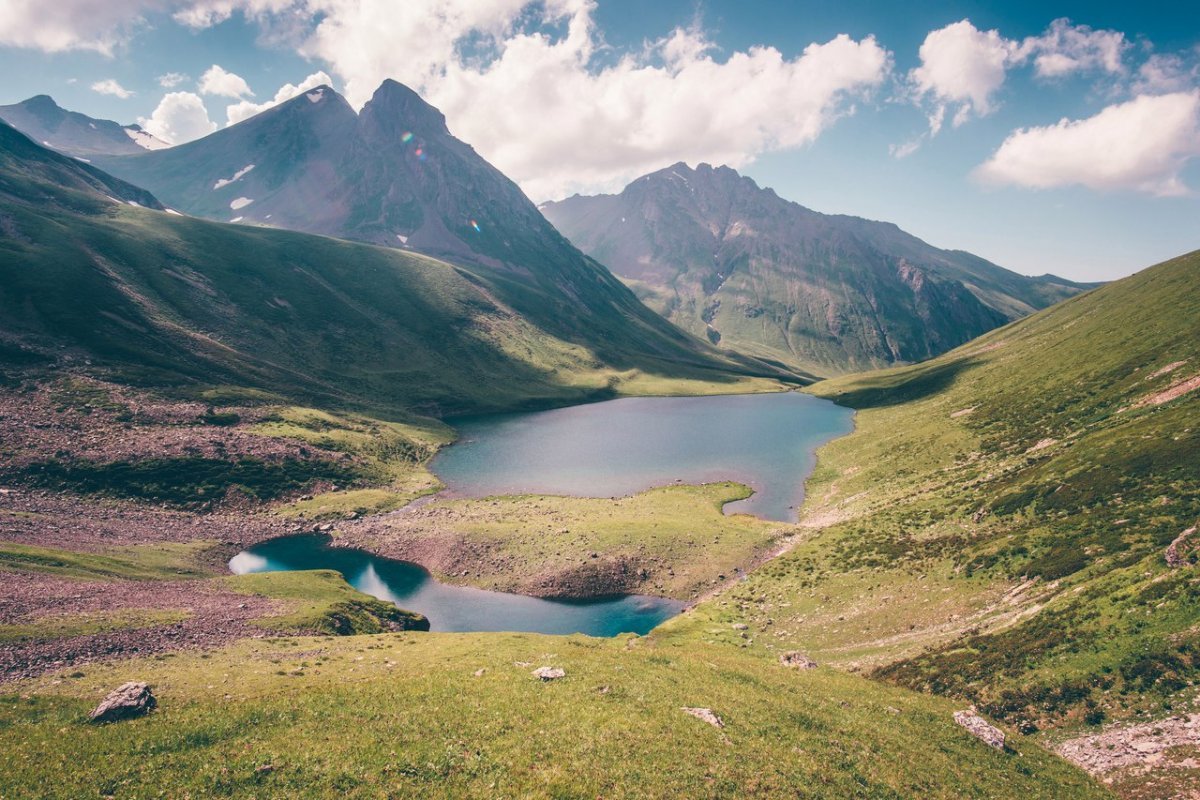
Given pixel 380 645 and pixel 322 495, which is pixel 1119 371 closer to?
pixel 380 645

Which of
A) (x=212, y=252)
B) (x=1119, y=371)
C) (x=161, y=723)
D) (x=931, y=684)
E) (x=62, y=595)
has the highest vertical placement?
(x=212, y=252)

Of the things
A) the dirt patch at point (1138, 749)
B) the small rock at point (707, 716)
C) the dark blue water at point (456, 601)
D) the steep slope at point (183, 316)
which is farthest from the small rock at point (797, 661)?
the steep slope at point (183, 316)

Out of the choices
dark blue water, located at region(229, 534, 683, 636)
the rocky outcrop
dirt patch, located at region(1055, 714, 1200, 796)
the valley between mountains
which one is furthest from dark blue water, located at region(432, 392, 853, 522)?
dirt patch, located at region(1055, 714, 1200, 796)

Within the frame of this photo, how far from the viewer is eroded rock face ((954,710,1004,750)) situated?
84.1 ft

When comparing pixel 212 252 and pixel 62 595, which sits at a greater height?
pixel 212 252

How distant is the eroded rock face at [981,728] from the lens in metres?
25.6

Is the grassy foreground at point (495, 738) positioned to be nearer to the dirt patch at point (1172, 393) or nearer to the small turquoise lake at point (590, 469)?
the small turquoise lake at point (590, 469)

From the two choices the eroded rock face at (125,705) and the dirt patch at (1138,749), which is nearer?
the eroded rock face at (125,705)

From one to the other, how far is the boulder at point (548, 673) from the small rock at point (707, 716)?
747 centimetres

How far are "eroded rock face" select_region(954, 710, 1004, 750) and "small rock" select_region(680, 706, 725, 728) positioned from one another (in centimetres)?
1301

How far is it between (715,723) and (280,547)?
6932cm

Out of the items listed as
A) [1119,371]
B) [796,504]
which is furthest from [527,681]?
[1119,371]

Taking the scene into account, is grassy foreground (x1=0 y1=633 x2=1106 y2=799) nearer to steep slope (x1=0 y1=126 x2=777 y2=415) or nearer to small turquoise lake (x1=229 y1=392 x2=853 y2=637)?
small turquoise lake (x1=229 y1=392 x2=853 y2=637)

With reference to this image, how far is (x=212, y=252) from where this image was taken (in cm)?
18588
